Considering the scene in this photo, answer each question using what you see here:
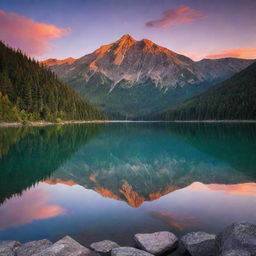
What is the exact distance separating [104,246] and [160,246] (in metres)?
2.32

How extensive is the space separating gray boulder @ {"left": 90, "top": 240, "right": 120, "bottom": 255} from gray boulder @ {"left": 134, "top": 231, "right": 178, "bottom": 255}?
1.07m

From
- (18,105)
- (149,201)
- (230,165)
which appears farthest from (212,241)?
(18,105)

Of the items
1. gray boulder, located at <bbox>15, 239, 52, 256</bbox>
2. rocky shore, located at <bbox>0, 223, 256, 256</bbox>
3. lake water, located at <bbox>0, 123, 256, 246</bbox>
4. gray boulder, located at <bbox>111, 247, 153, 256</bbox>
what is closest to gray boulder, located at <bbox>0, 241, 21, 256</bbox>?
rocky shore, located at <bbox>0, 223, 256, 256</bbox>

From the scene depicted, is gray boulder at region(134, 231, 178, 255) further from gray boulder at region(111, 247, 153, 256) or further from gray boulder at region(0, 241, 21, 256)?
gray boulder at region(0, 241, 21, 256)

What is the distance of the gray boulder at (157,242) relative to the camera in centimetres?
1031

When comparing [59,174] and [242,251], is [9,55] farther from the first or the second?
[242,251]

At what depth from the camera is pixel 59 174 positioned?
24.8 meters

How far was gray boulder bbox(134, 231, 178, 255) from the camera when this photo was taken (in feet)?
33.8

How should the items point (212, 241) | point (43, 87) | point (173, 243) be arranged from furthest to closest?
point (43, 87)
point (173, 243)
point (212, 241)

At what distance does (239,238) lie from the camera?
328 inches

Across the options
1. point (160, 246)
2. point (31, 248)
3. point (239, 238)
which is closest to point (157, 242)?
point (160, 246)

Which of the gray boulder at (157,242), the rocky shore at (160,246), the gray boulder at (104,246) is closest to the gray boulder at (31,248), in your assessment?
the rocky shore at (160,246)

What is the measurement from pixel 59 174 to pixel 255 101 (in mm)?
162672

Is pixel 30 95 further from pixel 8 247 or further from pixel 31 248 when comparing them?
pixel 31 248
